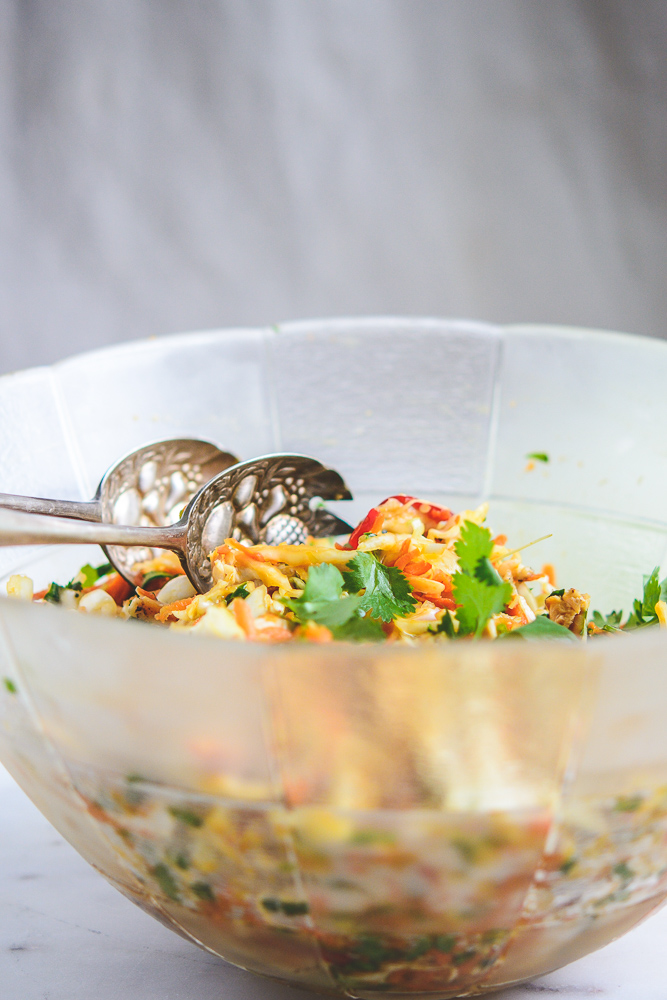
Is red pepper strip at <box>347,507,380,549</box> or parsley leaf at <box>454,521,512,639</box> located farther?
red pepper strip at <box>347,507,380,549</box>

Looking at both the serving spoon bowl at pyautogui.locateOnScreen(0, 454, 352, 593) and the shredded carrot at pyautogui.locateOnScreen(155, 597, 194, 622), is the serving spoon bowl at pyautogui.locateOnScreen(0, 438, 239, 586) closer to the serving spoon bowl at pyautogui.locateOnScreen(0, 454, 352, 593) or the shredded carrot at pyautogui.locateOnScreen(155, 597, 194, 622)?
the serving spoon bowl at pyautogui.locateOnScreen(0, 454, 352, 593)

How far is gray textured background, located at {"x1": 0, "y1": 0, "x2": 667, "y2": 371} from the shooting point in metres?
2.03

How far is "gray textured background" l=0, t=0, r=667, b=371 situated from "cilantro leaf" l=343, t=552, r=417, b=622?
1.66 m

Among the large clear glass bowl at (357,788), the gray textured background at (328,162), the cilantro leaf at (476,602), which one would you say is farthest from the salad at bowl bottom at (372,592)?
the gray textured background at (328,162)

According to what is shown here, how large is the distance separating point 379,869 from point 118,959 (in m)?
0.33

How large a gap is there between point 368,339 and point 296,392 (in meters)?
0.11

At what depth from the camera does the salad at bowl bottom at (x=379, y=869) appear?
1.53 feet

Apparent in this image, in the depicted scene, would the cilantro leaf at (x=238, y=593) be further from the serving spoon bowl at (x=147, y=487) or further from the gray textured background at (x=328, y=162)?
the gray textured background at (x=328, y=162)

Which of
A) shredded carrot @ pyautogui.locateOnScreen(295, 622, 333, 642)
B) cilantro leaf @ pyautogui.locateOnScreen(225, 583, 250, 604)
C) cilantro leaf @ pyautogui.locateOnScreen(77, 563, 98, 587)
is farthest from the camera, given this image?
cilantro leaf @ pyautogui.locateOnScreen(77, 563, 98, 587)

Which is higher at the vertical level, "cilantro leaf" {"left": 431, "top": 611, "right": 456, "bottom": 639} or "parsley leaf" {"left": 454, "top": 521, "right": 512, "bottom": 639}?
"parsley leaf" {"left": 454, "top": 521, "right": 512, "bottom": 639}

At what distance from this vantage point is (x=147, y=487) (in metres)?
1.00

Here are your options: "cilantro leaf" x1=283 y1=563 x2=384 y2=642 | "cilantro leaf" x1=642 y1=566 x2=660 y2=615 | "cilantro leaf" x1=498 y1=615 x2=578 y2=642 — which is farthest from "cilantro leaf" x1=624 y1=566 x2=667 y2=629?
"cilantro leaf" x1=283 y1=563 x2=384 y2=642

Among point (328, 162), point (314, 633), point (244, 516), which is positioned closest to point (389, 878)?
point (314, 633)

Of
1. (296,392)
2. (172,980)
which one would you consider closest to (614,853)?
(172,980)
